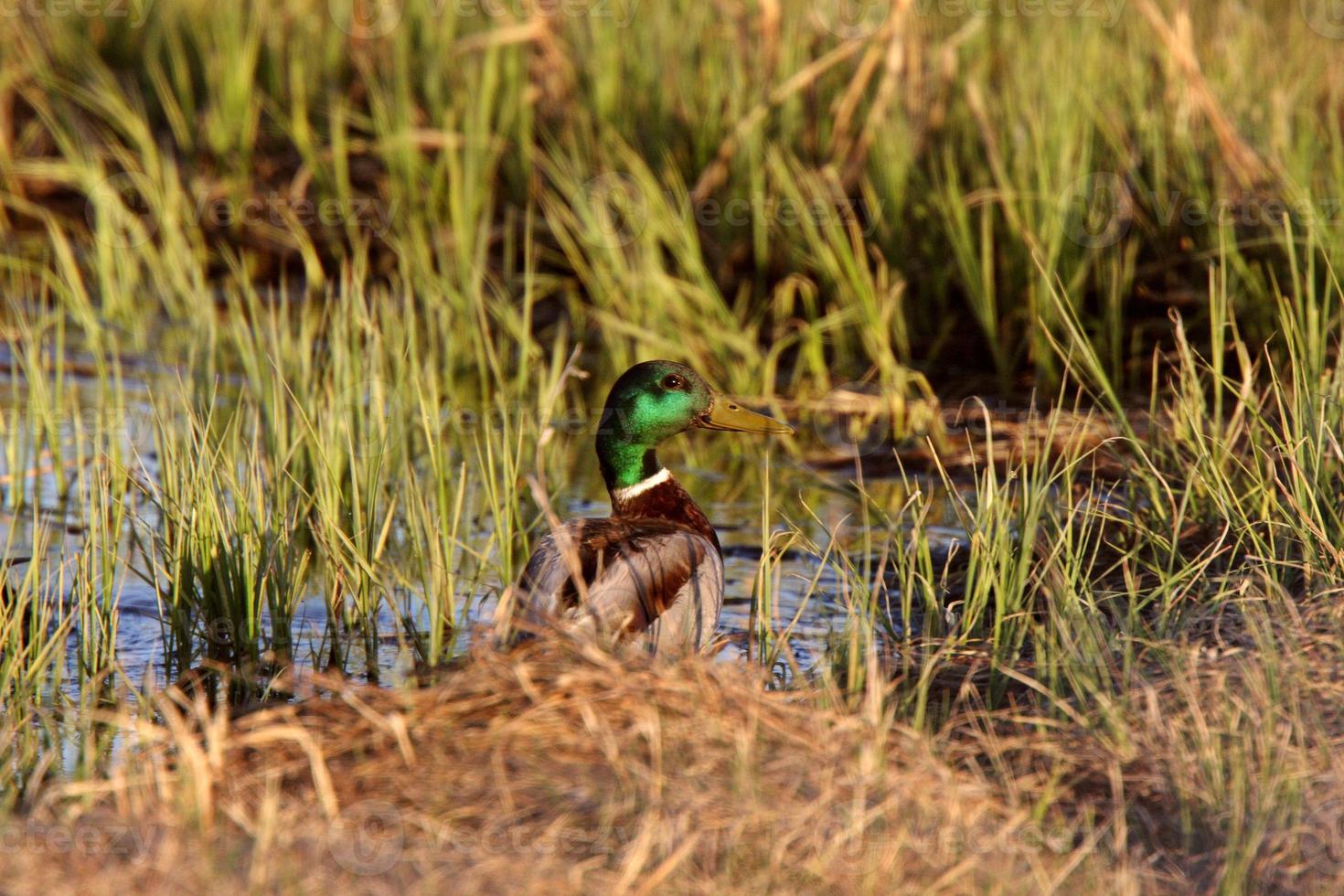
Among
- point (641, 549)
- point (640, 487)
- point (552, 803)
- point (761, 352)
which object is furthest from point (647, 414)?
point (761, 352)

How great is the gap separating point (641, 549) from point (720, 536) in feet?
4.16

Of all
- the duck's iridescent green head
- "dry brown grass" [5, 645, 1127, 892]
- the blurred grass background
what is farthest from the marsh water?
"dry brown grass" [5, 645, 1127, 892]

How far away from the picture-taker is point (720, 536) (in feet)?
15.5

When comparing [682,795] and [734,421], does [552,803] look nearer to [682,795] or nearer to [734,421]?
[682,795]

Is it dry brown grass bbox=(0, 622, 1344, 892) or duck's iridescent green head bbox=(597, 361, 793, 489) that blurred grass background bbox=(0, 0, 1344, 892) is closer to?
dry brown grass bbox=(0, 622, 1344, 892)

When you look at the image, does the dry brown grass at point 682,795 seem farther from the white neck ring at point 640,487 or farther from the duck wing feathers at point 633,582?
the white neck ring at point 640,487

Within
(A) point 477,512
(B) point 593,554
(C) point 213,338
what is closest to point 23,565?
(C) point 213,338

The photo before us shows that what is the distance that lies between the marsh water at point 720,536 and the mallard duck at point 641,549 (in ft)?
0.36

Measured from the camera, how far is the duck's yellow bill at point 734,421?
417 centimetres

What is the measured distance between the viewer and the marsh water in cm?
356

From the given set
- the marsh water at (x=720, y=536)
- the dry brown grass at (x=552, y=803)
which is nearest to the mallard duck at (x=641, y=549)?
the marsh water at (x=720, y=536)

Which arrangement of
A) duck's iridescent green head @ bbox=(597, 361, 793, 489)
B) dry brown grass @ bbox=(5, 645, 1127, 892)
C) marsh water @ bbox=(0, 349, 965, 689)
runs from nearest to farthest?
1. dry brown grass @ bbox=(5, 645, 1127, 892)
2. marsh water @ bbox=(0, 349, 965, 689)
3. duck's iridescent green head @ bbox=(597, 361, 793, 489)

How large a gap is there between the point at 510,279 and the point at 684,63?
1.36 meters

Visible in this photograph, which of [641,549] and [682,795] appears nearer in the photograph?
[682,795]
